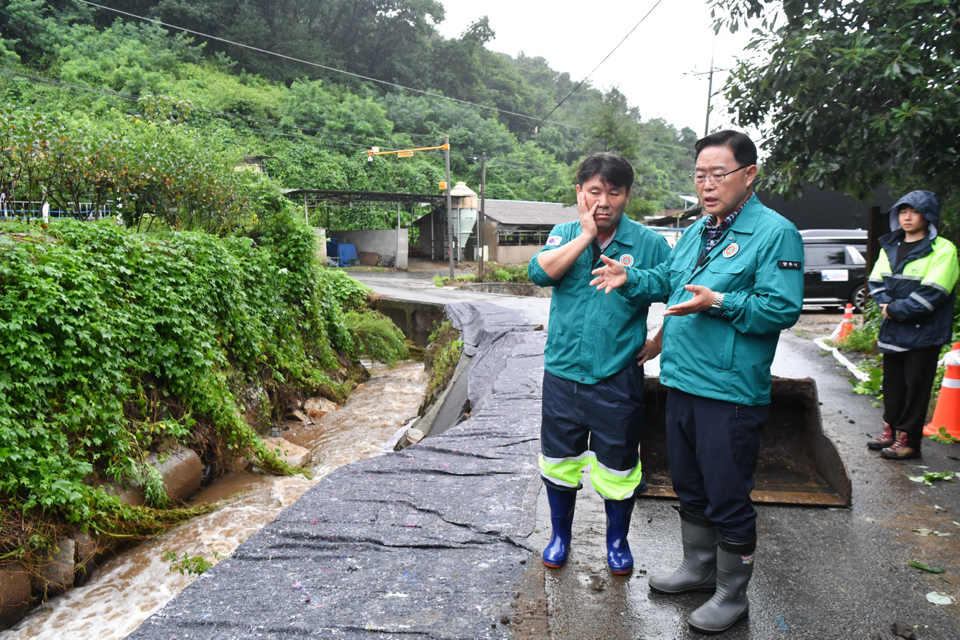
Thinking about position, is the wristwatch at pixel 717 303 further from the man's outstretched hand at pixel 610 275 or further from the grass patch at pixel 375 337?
the grass patch at pixel 375 337

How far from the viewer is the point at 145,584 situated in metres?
4.45

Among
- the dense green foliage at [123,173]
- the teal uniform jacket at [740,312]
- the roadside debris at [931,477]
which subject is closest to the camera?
the teal uniform jacket at [740,312]

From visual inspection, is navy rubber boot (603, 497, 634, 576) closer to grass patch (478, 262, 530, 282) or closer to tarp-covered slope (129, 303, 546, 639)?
tarp-covered slope (129, 303, 546, 639)

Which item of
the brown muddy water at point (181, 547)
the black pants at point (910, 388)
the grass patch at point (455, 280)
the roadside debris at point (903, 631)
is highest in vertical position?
the black pants at point (910, 388)

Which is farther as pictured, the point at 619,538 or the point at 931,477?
Result: the point at 931,477

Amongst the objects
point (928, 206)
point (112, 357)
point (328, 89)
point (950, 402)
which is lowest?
point (950, 402)

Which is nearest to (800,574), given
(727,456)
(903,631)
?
(903,631)

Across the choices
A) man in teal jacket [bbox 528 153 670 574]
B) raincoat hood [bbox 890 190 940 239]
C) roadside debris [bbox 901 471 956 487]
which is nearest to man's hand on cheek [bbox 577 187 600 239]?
man in teal jacket [bbox 528 153 670 574]

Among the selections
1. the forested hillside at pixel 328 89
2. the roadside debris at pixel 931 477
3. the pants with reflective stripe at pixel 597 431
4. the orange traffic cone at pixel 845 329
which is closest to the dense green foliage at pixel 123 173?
the pants with reflective stripe at pixel 597 431

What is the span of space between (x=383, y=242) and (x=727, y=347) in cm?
3332

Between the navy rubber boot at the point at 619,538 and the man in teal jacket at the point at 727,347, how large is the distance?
1.08 ft

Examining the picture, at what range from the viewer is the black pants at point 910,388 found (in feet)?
13.5

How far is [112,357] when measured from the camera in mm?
4969

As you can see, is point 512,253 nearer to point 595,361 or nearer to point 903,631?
point 595,361
